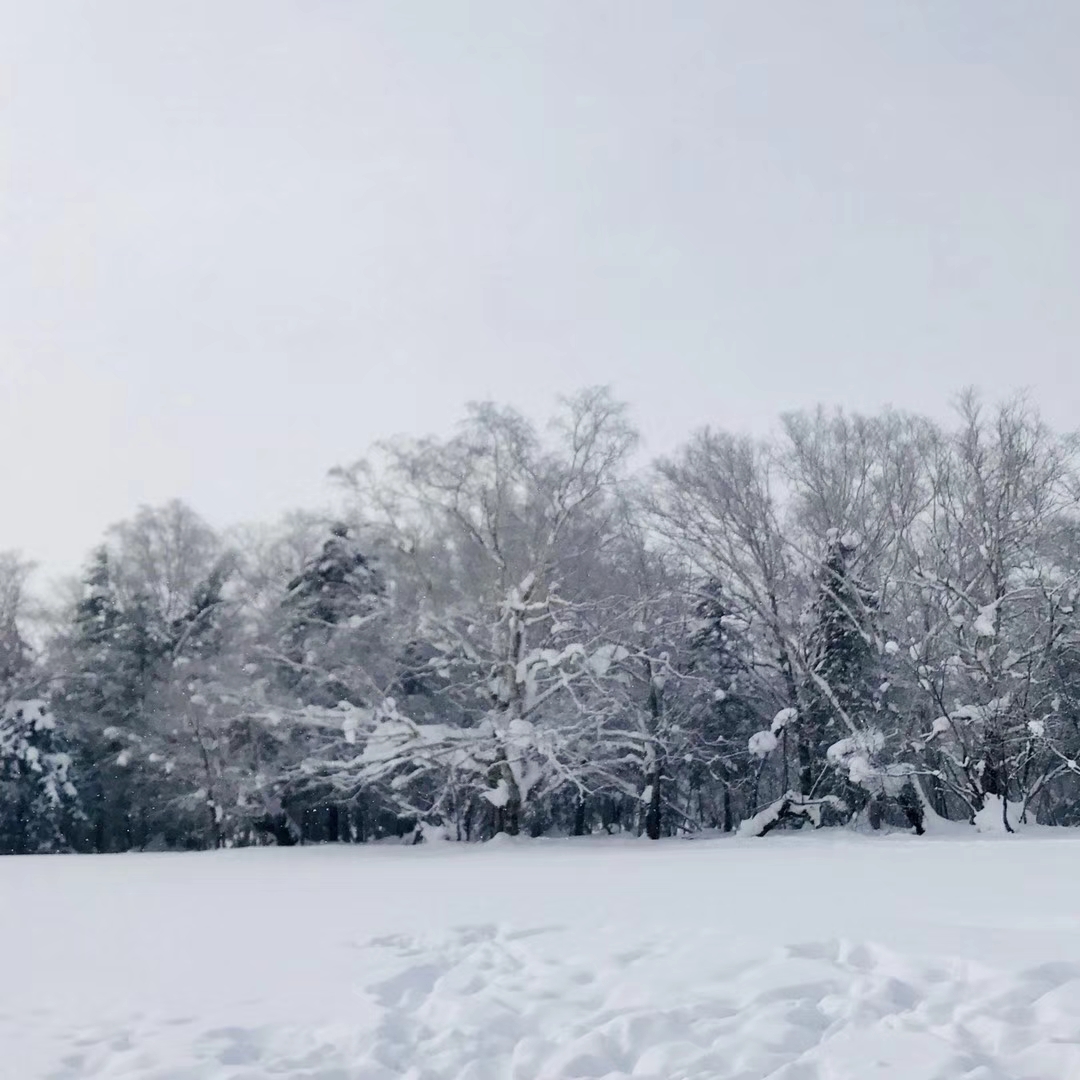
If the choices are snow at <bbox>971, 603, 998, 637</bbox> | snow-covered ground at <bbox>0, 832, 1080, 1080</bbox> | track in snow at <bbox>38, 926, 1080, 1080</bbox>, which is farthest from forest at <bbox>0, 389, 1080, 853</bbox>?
track in snow at <bbox>38, 926, 1080, 1080</bbox>

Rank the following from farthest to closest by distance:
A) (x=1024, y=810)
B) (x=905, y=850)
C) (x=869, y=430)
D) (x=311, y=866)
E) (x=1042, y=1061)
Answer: (x=869, y=430) < (x=1024, y=810) < (x=311, y=866) < (x=905, y=850) < (x=1042, y=1061)

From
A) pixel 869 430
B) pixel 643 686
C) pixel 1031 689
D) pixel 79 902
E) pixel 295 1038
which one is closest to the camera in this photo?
pixel 295 1038

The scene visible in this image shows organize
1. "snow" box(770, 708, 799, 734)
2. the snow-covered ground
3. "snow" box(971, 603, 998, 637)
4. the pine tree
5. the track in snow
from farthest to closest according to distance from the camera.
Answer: the pine tree
"snow" box(770, 708, 799, 734)
"snow" box(971, 603, 998, 637)
the snow-covered ground
the track in snow

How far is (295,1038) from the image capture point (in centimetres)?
610

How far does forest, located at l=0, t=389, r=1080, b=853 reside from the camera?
88.0ft

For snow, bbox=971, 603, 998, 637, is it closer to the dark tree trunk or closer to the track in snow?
the dark tree trunk

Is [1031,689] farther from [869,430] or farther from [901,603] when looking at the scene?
[869,430]

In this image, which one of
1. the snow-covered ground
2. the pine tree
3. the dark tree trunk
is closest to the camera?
the snow-covered ground

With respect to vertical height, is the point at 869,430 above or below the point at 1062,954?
above

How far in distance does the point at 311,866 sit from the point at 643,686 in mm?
17576

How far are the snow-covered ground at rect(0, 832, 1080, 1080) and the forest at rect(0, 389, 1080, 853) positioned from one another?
15788 mm

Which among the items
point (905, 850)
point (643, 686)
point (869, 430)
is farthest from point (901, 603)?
point (905, 850)

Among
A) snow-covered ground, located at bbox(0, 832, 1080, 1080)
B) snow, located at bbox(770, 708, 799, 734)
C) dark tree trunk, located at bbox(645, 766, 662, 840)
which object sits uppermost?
snow, located at bbox(770, 708, 799, 734)

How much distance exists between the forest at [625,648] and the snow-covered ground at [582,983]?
15.8 meters
